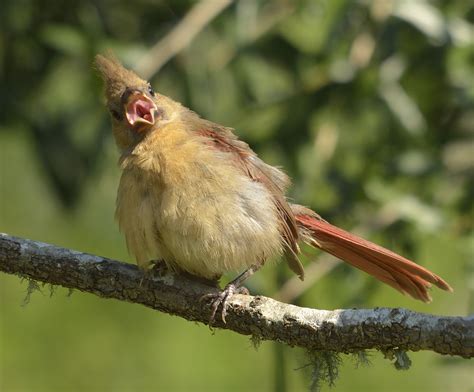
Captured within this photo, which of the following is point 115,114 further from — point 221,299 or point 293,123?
point 221,299

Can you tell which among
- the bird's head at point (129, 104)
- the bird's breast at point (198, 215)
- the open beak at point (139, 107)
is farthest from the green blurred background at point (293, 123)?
the bird's breast at point (198, 215)


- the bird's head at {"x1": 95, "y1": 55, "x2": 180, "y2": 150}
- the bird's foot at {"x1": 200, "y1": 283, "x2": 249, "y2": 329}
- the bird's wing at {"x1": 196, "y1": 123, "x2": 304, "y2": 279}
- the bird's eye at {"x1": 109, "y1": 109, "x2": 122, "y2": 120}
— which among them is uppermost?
the bird's wing at {"x1": 196, "y1": 123, "x2": 304, "y2": 279}

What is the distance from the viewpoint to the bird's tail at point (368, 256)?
180 inches

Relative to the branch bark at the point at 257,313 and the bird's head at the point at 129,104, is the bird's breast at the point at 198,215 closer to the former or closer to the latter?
the branch bark at the point at 257,313

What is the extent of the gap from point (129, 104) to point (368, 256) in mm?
1210

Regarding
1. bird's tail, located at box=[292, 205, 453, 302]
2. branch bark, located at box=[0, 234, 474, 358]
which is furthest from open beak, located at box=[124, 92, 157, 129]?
branch bark, located at box=[0, 234, 474, 358]

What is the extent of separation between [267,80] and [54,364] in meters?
2.20

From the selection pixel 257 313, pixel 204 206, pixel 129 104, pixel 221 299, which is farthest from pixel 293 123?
pixel 257 313

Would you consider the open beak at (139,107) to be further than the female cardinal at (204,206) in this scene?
Yes

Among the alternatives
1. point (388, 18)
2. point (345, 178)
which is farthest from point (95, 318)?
point (388, 18)

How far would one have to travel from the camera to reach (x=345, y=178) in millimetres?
5359

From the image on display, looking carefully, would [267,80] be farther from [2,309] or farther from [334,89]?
[2,309]

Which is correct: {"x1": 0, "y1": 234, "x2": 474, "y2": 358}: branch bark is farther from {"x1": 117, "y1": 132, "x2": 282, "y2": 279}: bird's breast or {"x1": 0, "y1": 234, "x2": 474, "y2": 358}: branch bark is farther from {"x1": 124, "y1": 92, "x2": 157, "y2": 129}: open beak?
{"x1": 124, "y1": 92, "x2": 157, "y2": 129}: open beak

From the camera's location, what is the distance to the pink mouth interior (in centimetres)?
479
